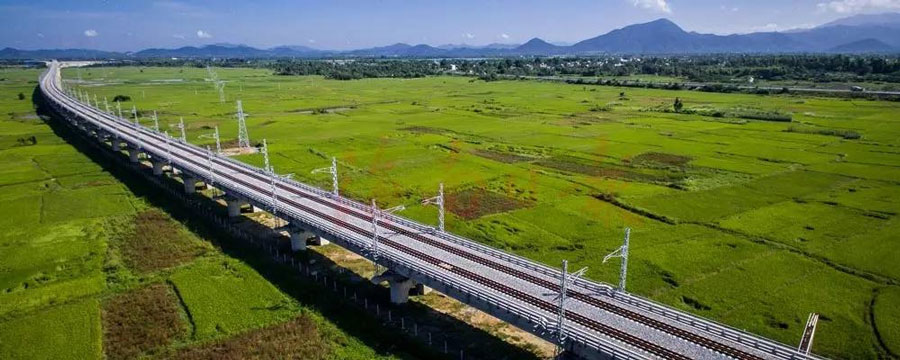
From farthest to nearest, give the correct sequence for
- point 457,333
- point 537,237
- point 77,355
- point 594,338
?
point 537,237
point 457,333
point 77,355
point 594,338

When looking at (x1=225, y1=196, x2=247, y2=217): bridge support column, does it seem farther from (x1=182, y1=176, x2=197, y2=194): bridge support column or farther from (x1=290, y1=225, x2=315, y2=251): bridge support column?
(x1=182, y1=176, x2=197, y2=194): bridge support column

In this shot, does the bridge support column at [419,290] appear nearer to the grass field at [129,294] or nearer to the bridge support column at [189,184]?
the grass field at [129,294]

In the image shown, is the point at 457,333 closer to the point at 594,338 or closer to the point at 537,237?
the point at 594,338

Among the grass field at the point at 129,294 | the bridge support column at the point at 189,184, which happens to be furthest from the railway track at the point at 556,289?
the bridge support column at the point at 189,184

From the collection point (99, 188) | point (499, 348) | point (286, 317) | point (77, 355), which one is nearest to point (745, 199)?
point (499, 348)

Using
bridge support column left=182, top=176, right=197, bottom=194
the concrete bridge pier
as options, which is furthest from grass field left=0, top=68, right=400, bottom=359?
→ the concrete bridge pier
